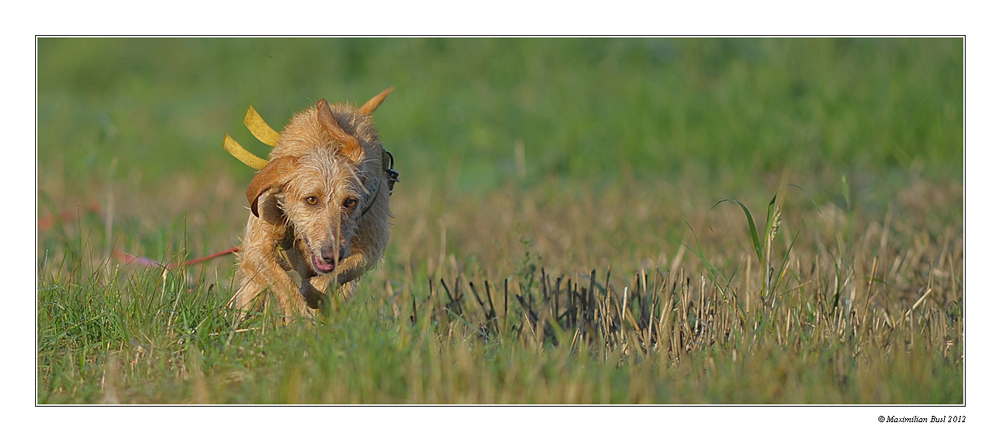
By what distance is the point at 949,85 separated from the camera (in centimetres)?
977

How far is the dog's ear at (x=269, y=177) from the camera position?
371cm

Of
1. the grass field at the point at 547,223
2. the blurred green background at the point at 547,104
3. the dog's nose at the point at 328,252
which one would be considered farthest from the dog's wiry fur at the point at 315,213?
the blurred green background at the point at 547,104

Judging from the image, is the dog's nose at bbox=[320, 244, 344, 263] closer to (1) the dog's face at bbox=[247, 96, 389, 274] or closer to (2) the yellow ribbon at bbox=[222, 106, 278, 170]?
(1) the dog's face at bbox=[247, 96, 389, 274]

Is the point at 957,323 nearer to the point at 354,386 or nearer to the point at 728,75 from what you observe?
the point at 354,386

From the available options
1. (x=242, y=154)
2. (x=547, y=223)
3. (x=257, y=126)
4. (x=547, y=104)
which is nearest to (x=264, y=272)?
(x=242, y=154)

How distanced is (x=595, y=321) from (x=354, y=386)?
1503 mm

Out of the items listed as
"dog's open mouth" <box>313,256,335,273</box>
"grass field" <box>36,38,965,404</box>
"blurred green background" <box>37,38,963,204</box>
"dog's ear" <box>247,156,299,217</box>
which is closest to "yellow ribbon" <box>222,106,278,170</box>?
"dog's ear" <box>247,156,299,217</box>

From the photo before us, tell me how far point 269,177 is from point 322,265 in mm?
471

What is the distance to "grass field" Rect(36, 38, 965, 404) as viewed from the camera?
130 inches

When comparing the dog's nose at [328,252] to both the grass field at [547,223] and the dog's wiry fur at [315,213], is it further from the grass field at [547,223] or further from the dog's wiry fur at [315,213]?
the grass field at [547,223]

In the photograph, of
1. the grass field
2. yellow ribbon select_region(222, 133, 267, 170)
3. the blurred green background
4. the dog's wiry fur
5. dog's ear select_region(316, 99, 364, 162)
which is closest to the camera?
the grass field

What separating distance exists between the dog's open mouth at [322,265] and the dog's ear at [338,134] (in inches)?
19.5

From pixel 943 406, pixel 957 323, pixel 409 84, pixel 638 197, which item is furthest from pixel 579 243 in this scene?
pixel 409 84

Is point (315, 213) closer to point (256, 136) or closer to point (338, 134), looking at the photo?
point (338, 134)
